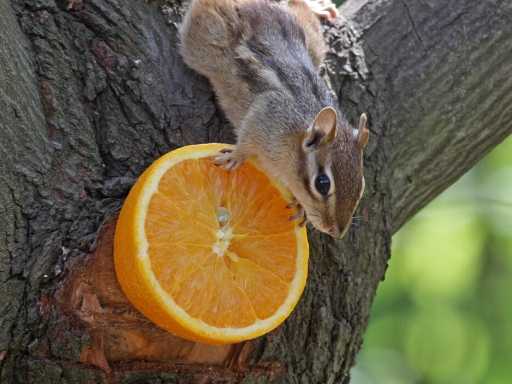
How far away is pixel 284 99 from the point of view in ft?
9.47

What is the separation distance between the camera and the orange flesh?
2.12 metres

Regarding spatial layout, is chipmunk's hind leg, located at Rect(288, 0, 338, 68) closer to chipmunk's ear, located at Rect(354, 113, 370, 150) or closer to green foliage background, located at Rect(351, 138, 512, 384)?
chipmunk's ear, located at Rect(354, 113, 370, 150)

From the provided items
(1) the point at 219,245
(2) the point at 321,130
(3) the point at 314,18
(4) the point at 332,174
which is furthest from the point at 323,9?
(1) the point at 219,245

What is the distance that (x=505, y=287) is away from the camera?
4867 millimetres

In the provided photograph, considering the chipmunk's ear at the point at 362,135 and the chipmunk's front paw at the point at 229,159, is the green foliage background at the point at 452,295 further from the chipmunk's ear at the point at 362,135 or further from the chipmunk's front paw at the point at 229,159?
the chipmunk's front paw at the point at 229,159

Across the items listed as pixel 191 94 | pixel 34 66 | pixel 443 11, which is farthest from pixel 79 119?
pixel 443 11

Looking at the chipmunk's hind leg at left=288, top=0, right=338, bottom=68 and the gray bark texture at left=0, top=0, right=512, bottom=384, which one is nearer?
the gray bark texture at left=0, top=0, right=512, bottom=384

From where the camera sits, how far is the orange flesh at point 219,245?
2115 millimetres

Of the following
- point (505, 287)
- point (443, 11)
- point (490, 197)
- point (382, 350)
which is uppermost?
point (443, 11)

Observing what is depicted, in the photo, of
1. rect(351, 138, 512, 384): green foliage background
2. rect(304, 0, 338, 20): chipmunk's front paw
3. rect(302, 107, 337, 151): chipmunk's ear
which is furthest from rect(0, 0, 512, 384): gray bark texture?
rect(351, 138, 512, 384): green foliage background

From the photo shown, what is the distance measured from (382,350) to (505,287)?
2.63ft

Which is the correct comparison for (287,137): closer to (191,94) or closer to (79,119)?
(191,94)

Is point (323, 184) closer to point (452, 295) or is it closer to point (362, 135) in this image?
point (362, 135)

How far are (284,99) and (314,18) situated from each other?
0.42 m
